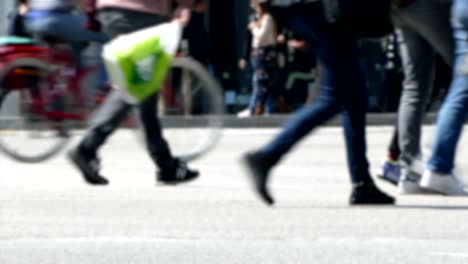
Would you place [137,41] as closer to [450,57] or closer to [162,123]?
[162,123]

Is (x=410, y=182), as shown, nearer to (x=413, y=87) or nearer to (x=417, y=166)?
(x=417, y=166)

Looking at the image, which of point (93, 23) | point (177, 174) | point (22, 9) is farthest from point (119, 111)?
point (22, 9)

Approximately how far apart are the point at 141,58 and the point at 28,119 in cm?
225

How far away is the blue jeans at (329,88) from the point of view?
810 cm

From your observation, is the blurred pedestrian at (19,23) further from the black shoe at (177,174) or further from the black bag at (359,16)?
the black bag at (359,16)

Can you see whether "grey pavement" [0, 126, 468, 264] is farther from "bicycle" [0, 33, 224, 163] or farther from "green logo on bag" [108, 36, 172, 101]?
"green logo on bag" [108, 36, 172, 101]

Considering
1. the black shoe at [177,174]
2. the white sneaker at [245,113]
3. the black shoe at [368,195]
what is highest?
the black shoe at [368,195]

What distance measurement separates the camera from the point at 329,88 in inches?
322

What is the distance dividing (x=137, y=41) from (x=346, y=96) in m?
1.63

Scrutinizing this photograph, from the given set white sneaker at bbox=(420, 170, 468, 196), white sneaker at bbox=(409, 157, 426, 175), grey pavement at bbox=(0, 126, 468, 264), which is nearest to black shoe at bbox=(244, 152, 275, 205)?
grey pavement at bbox=(0, 126, 468, 264)

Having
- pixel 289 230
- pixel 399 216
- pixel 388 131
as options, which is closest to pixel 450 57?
pixel 399 216

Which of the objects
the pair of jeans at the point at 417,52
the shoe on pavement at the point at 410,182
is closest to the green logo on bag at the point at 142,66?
the pair of jeans at the point at 417,52

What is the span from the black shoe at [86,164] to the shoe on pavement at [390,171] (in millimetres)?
1578

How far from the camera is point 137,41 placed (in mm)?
9352
